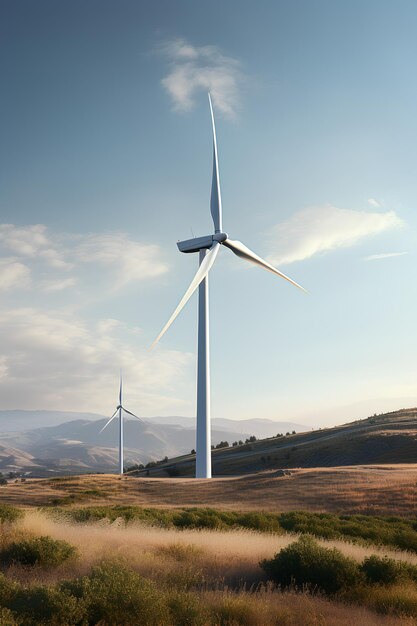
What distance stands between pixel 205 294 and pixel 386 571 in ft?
136

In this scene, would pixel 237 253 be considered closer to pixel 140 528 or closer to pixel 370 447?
pixel 370 447

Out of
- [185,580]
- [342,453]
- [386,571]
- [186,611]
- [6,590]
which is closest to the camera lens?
[186,611]

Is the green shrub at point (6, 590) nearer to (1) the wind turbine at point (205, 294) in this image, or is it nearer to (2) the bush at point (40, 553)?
(2) the bush at point (40, 553)

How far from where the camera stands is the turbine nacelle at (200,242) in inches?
2238

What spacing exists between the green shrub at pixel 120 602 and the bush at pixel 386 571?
21.1ft

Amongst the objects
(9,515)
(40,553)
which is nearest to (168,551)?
(40,553)

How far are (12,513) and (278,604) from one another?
13.2 meters

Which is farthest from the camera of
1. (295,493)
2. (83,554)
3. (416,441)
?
(416,441)

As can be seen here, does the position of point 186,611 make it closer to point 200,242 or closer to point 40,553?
point 40,553

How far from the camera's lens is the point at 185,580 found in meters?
13.9

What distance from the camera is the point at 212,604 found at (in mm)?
11906

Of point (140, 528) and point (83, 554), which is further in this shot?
point (140, 528)

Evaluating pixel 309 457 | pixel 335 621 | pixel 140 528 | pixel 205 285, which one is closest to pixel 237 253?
pixel 205 285

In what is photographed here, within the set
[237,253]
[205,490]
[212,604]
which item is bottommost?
[205,490]
